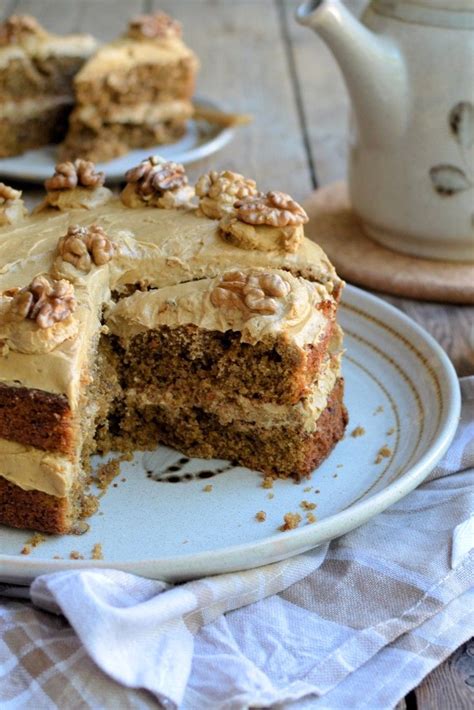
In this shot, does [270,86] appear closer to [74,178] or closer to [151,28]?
[151,28]

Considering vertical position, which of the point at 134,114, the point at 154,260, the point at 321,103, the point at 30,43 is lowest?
the point at 321,103

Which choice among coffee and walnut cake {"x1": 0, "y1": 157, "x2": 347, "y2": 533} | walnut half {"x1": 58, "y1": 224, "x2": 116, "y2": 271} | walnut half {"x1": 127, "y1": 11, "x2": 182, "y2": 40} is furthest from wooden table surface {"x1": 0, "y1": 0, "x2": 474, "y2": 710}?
walnut half {"x1": 58, "y1": 224, "x2": 116, "y2": 271}

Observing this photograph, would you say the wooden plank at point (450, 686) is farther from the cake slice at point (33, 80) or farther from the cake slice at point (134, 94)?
the cake slice at point (33, 80)

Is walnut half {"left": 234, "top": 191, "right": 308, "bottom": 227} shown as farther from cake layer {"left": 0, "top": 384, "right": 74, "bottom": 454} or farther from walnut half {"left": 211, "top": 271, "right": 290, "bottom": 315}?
cake layer {"left": 0, "top": 384, "right": 74, "bottom": 454}

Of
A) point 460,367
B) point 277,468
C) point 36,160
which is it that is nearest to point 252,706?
point 277,468

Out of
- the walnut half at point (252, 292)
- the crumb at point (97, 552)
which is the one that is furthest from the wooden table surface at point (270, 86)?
the crumb at point (97, 552)

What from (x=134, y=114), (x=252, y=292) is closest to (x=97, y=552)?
(x=252, y=292)
